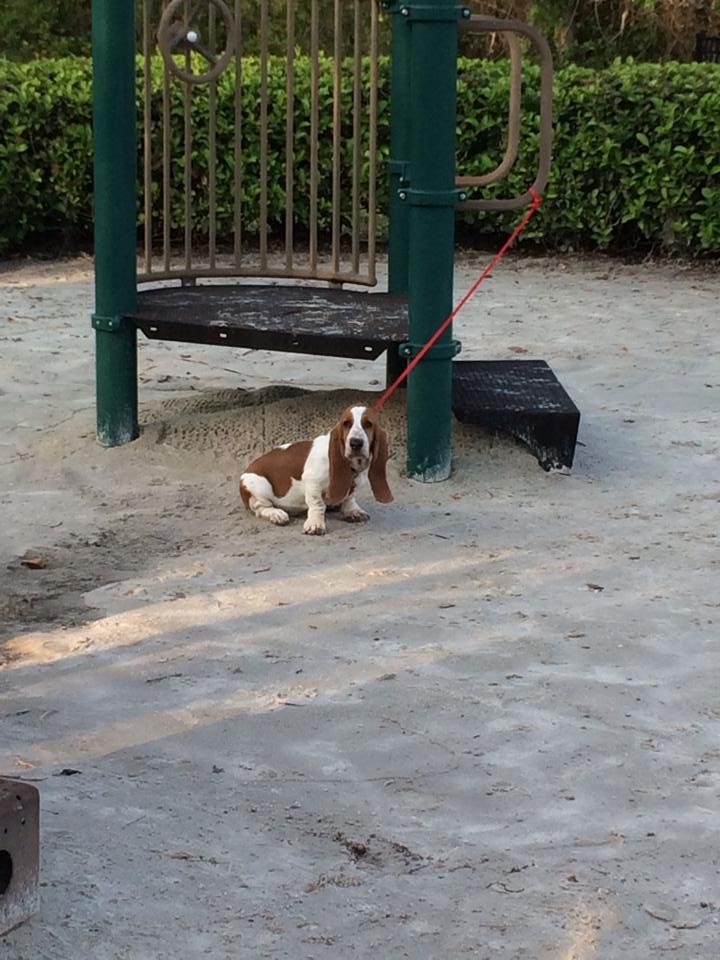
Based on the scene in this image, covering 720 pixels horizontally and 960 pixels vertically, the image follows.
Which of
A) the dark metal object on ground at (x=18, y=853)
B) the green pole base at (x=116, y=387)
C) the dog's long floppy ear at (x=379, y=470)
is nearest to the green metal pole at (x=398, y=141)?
the green pole base at (x=116, y=387)

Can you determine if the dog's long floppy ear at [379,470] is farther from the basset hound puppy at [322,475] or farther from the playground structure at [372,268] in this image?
the playground structure at [372,268]

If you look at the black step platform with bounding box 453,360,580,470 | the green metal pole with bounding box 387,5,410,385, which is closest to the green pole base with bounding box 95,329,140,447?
the green metal pole with bounding box 387,5,410,385

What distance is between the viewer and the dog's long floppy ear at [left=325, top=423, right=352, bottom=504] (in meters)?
5.08

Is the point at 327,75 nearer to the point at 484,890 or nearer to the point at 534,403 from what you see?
the point at 534,403

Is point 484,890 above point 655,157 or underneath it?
underneath

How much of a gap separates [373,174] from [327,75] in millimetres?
5908

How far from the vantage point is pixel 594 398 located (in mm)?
7289

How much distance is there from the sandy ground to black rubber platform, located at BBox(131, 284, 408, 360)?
0.43 metres

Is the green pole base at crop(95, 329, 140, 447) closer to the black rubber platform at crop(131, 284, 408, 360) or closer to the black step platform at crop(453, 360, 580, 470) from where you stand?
the black rubber platform at crop(131, 284, 408, 360)

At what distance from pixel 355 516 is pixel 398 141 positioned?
202cm

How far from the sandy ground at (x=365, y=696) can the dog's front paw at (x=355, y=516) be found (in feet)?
0.16

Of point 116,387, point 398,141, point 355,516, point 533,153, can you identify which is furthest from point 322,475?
point 533,153

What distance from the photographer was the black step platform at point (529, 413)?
19.3ft

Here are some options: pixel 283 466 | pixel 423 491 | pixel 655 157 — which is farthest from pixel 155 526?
pixel 655 157
